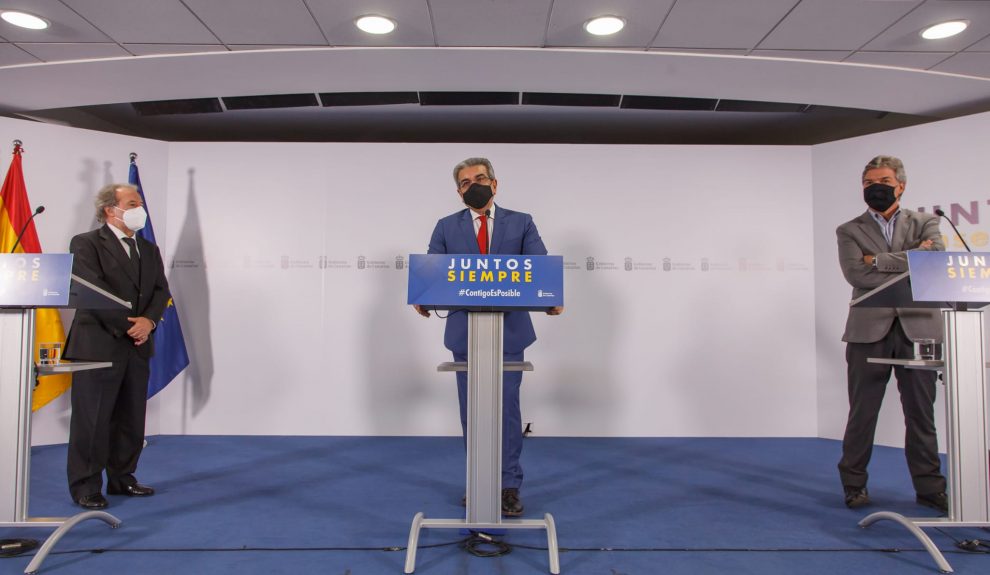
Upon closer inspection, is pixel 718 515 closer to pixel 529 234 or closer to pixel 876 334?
pixel 876 334

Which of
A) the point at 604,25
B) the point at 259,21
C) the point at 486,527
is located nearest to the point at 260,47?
the point at 259,21

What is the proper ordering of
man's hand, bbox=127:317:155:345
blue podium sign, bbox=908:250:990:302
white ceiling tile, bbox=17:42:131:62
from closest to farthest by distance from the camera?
blue podium sign, bbox=908:250:990:302
man's hand, bbox=127:317:155:345
white ceiling tile, bbox=17:42:131:62

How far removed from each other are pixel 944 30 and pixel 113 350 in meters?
5.09

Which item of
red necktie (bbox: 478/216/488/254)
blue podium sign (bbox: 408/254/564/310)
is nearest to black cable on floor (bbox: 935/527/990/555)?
blue podium sign (bbox: 408/254/564/310)

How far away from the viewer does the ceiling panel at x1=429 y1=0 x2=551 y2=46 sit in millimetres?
3279

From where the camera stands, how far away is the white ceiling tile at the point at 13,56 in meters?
3.76

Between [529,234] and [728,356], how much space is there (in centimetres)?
285

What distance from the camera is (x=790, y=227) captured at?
501 cm

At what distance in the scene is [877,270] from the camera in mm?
2709

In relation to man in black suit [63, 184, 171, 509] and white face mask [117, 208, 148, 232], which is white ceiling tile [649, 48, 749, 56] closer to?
white face mask [117, 208, 148, 232]

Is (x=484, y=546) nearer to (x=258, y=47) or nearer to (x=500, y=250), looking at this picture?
(x=500, y=250)

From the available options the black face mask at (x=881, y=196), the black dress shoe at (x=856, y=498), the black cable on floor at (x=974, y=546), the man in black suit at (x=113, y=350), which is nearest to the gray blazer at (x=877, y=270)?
the black face mask at (x=881, y=196)

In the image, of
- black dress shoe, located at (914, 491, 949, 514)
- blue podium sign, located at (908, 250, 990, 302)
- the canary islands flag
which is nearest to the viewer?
blue podium sign, located at (908, 250, 990, 302)

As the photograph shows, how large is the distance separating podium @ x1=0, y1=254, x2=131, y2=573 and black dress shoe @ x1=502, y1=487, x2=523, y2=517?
1.79 metres
